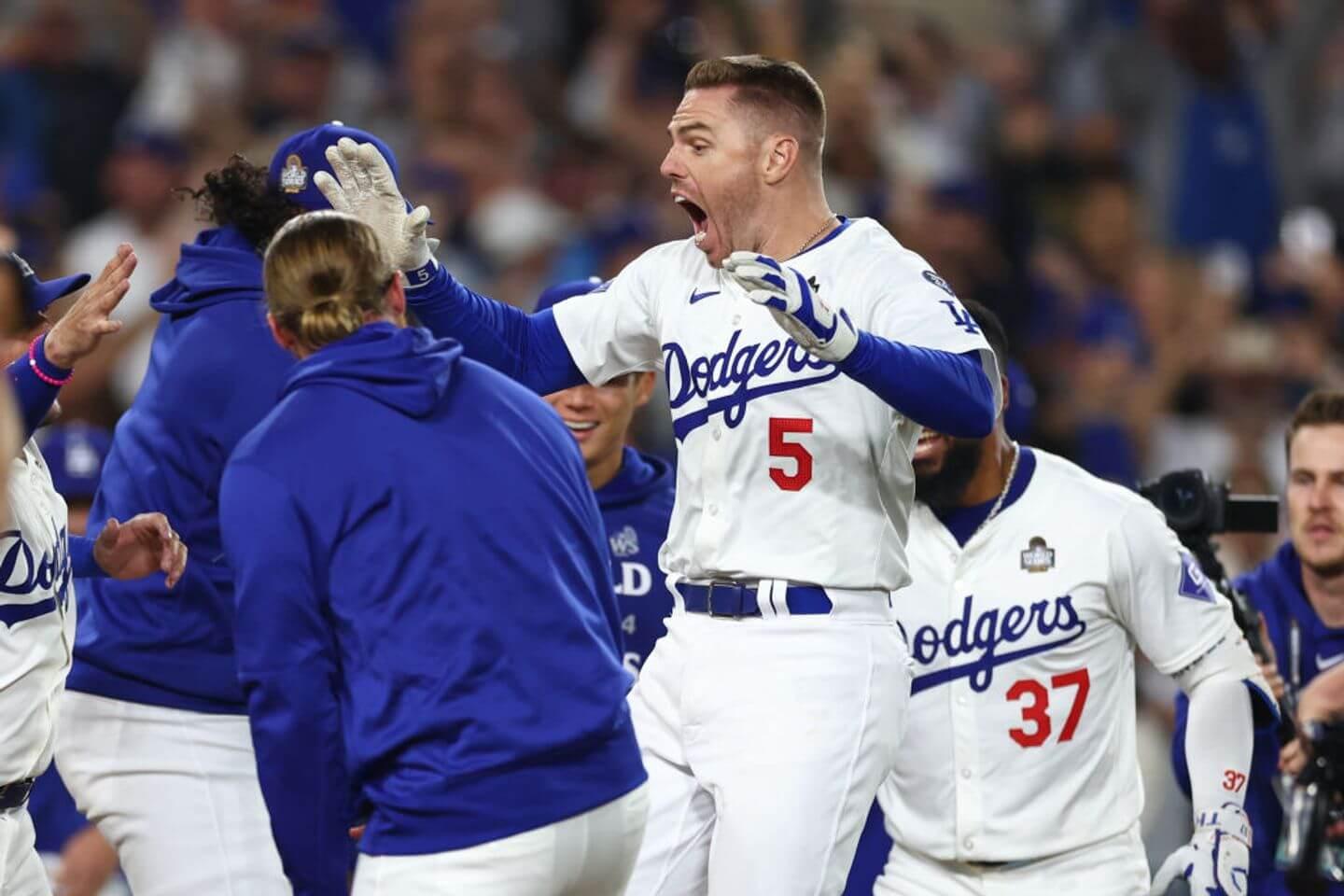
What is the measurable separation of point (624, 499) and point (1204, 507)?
148 cm

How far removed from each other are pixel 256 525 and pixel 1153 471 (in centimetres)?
689

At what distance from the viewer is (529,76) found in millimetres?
9852

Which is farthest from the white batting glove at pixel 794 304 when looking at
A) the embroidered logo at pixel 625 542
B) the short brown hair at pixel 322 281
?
the embroidered logo at pixel 625 542

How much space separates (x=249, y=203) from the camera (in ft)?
13.7

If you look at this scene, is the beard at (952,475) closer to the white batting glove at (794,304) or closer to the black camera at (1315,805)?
the black camera at (1315,805)

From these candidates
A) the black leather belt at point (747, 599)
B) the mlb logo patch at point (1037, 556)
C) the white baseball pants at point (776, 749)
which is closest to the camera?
the white baseball pants at point (776, 749)

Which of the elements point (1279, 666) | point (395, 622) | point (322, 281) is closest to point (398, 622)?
point (395, 622)

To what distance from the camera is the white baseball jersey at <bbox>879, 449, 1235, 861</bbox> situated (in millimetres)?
4527

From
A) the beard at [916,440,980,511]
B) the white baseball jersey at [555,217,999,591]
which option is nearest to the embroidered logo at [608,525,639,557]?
the beard at [916,440,980,511]

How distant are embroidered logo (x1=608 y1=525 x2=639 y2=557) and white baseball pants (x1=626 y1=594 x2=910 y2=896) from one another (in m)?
1.38

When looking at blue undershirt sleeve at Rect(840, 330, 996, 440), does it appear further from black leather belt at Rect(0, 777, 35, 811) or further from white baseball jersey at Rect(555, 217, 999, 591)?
black leather belt at Rect(0, 777, 35, 811)

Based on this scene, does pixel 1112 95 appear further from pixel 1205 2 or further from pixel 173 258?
pixel 173 258

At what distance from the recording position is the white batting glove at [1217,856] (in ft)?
14.2

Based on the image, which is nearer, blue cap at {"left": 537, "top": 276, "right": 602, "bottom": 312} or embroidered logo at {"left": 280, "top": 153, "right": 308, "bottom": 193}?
embroidered logo at {"left": 280, "top": 153, "right": 308, "bottom": 193}
